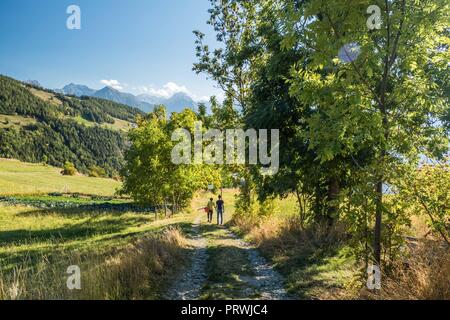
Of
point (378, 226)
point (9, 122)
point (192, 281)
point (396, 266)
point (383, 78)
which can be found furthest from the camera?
point (9, 122)

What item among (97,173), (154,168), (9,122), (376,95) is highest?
(9,122)

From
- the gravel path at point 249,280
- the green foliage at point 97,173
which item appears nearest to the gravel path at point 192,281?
the gravel path at point 249,280

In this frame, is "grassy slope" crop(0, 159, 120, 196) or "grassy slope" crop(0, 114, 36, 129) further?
"grassy slope" crop(0, 114, 36, 129)

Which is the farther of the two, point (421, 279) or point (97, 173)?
point (97, 173)

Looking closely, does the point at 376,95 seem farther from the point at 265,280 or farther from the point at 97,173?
the point at 97,173

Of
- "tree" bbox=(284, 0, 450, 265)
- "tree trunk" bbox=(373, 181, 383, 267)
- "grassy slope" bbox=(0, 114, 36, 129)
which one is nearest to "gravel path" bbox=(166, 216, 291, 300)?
"tree trunk" bbox=(373, 181, 383, 267)

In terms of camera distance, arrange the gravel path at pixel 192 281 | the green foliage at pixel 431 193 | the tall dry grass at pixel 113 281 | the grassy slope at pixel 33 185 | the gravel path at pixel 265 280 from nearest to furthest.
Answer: the green foliage at pixel 431 193 < the tall dry grass at pixel 113 281 < the gravel path at pixel 192 281 < the gravel path at pixel 265 280 < the grassy slope at pixel 33 185

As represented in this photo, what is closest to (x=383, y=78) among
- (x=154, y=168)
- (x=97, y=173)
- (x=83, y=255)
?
(x=83, y=255)

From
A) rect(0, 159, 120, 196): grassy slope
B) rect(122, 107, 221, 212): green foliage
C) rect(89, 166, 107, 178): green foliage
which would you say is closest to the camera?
rect(122, 107, 221, 212): green foliage

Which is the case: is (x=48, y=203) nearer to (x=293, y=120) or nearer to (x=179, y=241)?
(x=179, y=241)

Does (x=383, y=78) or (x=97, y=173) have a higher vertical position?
(x=383, y=78)

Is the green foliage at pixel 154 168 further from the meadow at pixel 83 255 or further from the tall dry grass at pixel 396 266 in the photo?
the tall dry grass at pixel 396 266

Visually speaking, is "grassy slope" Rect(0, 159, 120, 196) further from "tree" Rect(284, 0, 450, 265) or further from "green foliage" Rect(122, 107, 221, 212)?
"tree" Rect(284, 0, 450, 265)
